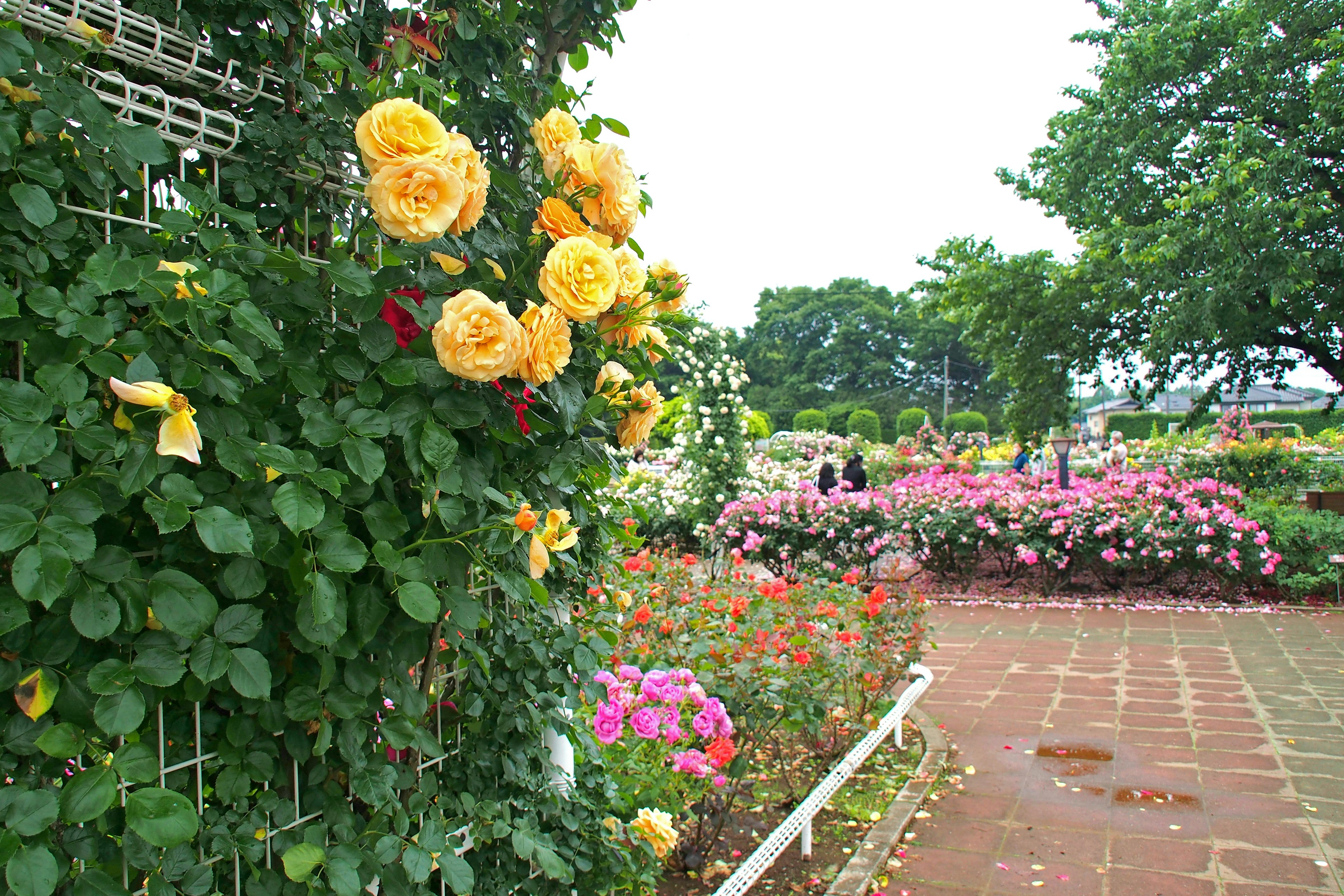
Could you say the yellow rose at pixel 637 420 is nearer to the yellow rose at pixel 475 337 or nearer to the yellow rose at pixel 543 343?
the yellow rose at pixel 543 343

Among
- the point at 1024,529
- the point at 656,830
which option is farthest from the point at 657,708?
the point at 1024,529

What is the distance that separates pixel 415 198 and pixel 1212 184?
12.0 meters

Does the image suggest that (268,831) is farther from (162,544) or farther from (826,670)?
(826,670)

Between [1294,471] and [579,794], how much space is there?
12971 mm

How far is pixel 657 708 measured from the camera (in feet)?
8.32

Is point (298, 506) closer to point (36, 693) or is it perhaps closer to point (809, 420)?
point (36, 693)

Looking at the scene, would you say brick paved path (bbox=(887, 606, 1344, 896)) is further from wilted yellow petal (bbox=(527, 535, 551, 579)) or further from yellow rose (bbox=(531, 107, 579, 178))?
yellow rose (bbox=(531, 107, 579, 178))

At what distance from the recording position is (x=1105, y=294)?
12.1 m

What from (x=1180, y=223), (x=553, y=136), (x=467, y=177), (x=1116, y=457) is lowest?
(x=1116, y=457)

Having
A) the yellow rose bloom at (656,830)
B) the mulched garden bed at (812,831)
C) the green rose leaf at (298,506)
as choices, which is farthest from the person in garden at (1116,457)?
the green rose leaf at (298,506)

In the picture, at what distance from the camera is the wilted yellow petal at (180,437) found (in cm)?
91

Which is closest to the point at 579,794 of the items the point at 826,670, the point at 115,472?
the point at 115,472

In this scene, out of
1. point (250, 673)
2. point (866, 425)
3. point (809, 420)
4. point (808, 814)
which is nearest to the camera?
point (250, 673)

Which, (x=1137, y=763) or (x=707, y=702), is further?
(x=1137, y=763)
